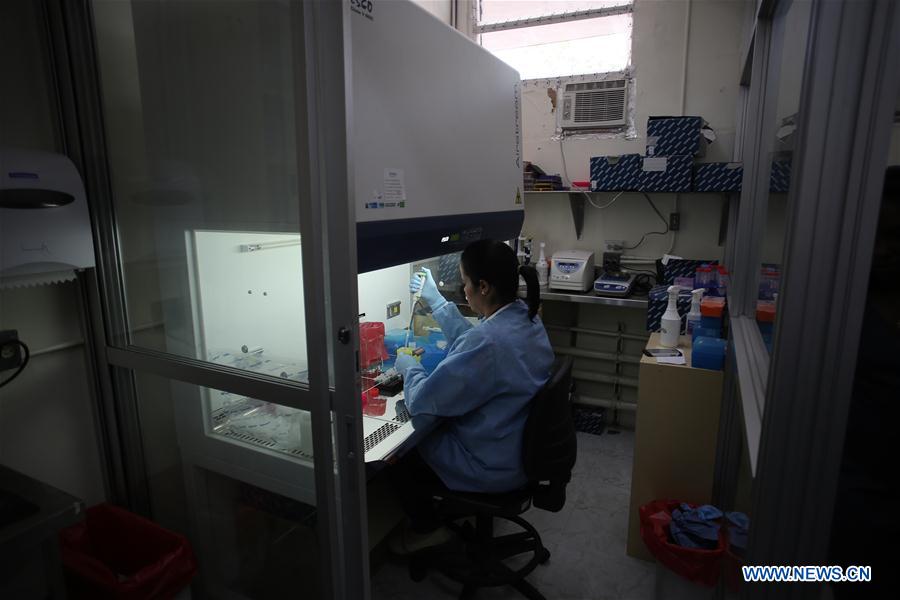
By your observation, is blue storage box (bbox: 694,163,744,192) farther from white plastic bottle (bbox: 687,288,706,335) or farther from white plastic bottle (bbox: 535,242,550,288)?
white plastic bottle (bbox: 535,242,550,288)

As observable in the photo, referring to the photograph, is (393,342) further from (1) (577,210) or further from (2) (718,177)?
(2) (718,177)

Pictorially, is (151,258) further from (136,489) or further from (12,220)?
(136,489)

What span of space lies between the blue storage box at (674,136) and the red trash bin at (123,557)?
2.65 m

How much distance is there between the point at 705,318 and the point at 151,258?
2.02m

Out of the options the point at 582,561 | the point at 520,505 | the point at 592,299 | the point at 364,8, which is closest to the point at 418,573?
the point at 520,505

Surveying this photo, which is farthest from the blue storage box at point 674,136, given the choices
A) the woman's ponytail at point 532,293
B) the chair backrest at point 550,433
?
the chair backrest at point 550,433

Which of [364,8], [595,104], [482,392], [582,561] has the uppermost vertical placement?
[595,104]

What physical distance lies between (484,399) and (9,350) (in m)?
1.26

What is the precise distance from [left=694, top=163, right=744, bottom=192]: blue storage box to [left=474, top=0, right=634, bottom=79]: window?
884 millimetres

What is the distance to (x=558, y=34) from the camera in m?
3.15

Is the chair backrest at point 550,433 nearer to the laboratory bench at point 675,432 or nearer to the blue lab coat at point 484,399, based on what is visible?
the blue lab coat at point 484,399

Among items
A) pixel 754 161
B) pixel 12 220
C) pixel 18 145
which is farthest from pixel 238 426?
pixel 754 161

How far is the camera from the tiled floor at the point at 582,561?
1.90m

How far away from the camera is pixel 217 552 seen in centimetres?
152
